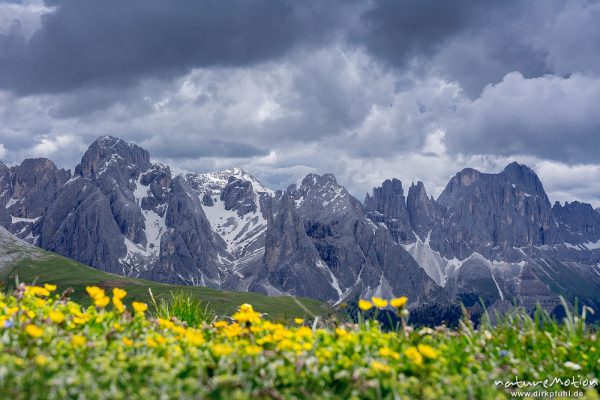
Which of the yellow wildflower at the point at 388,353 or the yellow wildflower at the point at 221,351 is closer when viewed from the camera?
the yellow wildflower at the point at 388,353

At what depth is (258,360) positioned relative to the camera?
795 cm

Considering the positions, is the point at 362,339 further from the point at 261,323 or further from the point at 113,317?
the point at 113,317

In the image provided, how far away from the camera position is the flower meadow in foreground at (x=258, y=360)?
6.77 metres

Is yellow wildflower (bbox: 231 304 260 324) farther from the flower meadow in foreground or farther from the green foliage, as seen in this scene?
the green foliage

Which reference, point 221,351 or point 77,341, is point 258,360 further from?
point 77,341

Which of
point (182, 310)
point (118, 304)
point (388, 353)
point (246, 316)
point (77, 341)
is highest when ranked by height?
point (118, 304)

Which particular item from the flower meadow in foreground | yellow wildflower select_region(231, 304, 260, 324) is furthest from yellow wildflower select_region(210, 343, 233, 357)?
yellow wildflower select_region(231, 304, 260, 324)

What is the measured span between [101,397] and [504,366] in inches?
262

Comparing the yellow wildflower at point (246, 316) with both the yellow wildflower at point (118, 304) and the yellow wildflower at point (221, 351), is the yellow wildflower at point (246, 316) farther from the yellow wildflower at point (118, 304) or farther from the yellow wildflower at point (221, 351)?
the yellow wildflower at point (118, 304)

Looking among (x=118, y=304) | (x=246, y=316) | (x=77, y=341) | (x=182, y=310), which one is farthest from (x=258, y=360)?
(x=182, y=310)

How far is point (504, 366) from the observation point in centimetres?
904

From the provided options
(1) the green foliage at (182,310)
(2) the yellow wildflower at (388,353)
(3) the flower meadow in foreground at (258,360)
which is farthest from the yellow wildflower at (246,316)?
(1) the green foliage at (182,310)

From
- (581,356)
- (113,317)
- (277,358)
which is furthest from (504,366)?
(113,317)

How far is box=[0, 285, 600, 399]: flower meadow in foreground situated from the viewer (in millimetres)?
6775
